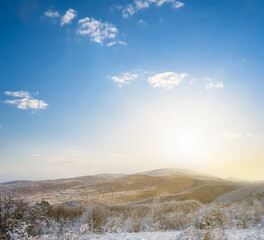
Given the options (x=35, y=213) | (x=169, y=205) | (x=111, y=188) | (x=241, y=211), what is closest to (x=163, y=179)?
(x=111, y=188)

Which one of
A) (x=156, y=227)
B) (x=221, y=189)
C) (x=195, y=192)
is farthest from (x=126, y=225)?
(x=221, y=189)

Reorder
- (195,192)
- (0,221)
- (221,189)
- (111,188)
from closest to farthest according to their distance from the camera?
(0,221), (195,192), (221,189), (111,188)

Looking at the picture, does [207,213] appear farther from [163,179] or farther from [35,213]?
[163,179]

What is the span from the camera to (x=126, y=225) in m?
12.7

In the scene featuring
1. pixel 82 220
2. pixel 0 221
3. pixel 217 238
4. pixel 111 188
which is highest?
pixel 0 221

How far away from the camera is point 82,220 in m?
14.8

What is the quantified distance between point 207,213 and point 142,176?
50.5 metres

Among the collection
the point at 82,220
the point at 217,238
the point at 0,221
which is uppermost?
the point at 0,221

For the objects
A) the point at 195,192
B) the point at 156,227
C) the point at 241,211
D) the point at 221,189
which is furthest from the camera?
the point at 221,189

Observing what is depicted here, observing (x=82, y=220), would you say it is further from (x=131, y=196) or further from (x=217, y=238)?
(x=131, y=196)

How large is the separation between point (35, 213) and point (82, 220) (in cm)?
620

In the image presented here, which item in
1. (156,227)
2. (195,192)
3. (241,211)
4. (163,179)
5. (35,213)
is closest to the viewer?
(35,213)

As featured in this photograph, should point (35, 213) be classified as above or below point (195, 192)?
above

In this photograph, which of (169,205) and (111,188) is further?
(111,188)
